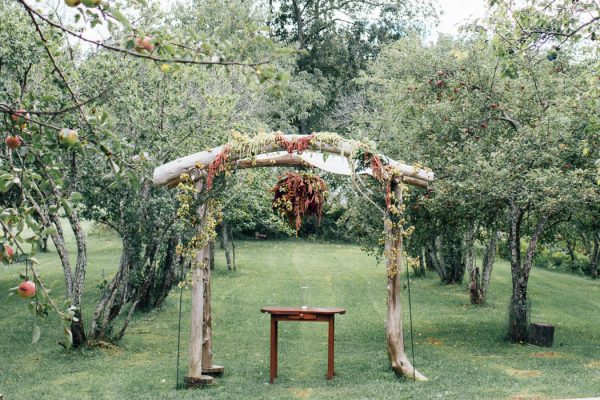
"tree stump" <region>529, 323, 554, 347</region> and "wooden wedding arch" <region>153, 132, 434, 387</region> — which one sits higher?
"wooden wedding arch" <region>153, 132, 434, 387</region>

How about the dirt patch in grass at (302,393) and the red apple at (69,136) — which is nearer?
the red apple at (69,136)

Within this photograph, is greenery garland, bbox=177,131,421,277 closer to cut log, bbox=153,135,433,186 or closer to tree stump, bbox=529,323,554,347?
cut log, bbox=153,135,433,186

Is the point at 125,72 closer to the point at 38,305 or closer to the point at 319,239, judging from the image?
the point at 38,305

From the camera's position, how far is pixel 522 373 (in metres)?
11.1

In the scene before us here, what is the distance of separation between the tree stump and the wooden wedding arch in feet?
13.3

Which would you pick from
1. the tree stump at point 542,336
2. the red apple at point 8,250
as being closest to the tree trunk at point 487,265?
the tree stump at point 542,336

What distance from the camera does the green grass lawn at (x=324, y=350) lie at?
10016 millimetres

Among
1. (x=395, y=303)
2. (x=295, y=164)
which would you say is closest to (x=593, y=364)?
(x=395, y=303)

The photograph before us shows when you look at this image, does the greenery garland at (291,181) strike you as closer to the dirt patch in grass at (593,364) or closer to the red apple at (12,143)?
the dirt patch in grass at (593,364)

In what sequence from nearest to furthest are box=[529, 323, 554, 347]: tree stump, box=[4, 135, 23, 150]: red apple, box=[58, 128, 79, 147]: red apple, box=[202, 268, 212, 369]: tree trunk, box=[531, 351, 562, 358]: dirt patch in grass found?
box=[58, 128, 79, 147]: red apple → box=[4, 135, 23, 150]: red apple → box=[202, 268, 212, 369]: tree trunk → box=[531, 351, 562, 358]: dirt patch in grass → box=[529, 323, 554, 347]: tree stump

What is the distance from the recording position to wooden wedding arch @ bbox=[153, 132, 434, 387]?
10.2m

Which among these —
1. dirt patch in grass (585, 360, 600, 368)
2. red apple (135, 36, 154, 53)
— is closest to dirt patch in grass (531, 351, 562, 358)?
dirt patch in grass (585, 360, 600, 368)

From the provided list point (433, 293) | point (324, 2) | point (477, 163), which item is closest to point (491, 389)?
point (477, 163)

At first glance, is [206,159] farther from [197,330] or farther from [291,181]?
[197,330]
